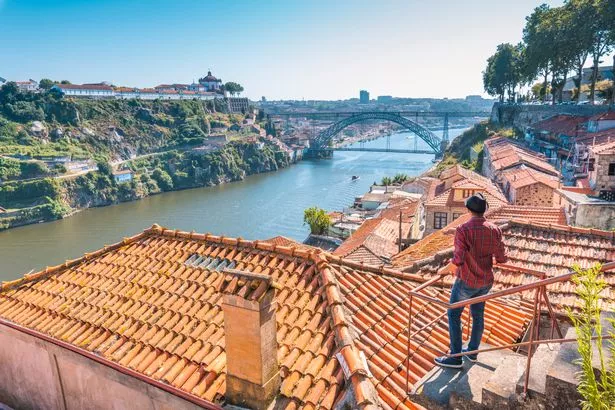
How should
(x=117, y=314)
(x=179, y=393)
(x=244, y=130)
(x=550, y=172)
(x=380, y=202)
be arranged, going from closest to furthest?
(x=179, y=393) < (x=117, y=314) < (x=550, y=172) < (x=380, y=202) < (x=244, y=130)

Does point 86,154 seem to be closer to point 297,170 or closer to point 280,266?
point 297,170

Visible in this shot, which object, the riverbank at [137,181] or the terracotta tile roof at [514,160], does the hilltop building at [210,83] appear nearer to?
the riverbank at [137,181]

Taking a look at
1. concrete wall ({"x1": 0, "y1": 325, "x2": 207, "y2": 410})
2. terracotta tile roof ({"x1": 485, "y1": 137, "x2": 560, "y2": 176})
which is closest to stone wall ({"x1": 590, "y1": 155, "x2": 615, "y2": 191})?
terracotta tile roof ({"x1": 485, "y1": 137, "x2": 560, "y2": 176})

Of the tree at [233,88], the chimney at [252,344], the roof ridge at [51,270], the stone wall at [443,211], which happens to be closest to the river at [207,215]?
the stone wall at [443,211]

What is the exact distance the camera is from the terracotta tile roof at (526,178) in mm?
21391

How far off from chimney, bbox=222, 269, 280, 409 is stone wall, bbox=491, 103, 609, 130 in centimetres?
3567

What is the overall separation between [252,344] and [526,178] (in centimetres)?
2199

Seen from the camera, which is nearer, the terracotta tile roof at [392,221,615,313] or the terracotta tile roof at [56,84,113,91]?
the terracotta tile roof at [392,221,615,313]

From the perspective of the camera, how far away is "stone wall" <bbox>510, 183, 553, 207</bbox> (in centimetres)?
2106

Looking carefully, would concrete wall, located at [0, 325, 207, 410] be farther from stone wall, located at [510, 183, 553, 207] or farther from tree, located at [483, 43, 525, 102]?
tree, located at [483, 43, 525, 102]

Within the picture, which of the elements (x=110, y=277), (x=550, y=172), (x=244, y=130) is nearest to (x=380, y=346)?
(x=110, y=277)

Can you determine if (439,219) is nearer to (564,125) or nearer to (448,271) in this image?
(448,271)

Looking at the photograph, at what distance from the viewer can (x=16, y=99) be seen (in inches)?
2995

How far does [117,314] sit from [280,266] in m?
2.28
